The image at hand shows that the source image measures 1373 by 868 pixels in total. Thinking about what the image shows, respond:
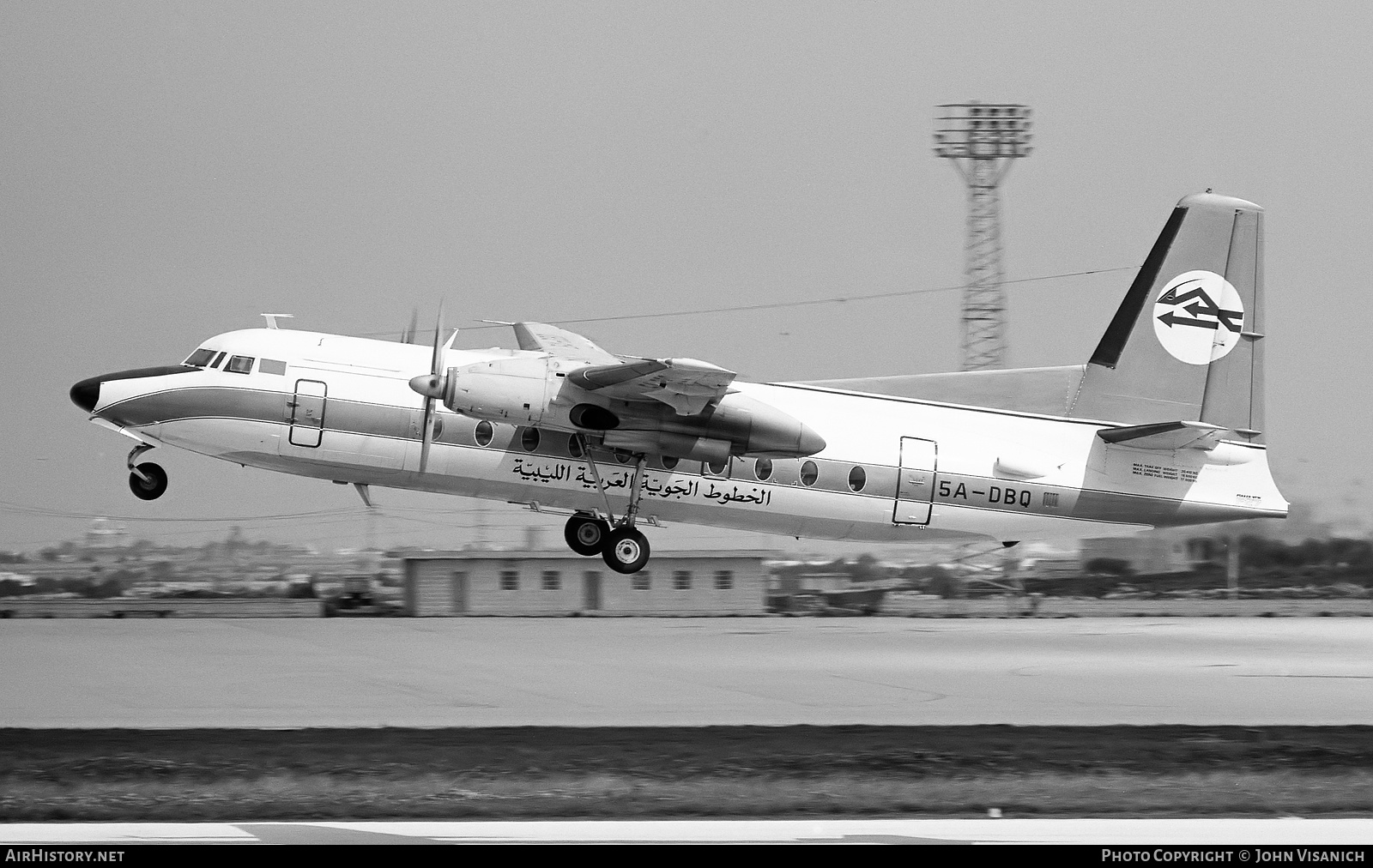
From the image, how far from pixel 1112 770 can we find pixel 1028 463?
635 centimetres

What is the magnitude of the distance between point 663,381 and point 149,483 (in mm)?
7904

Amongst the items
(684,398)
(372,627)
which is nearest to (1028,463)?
(684,398)

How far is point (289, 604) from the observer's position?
38.7 metres

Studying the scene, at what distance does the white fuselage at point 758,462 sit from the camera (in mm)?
20094

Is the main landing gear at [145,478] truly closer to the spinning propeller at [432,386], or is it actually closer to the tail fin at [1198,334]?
the spinning propeller at [432,386]

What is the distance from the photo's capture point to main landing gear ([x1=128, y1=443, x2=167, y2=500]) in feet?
68.7

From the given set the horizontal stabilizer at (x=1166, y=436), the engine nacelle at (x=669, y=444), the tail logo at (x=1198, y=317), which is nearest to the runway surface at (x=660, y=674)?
the engine nacelle at (x=669, y=444)

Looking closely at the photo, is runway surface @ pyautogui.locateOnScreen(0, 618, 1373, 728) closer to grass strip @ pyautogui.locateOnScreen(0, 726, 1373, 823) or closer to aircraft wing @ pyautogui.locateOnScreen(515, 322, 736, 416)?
grass strip @ pyautogui.locateOnScreen(0, 726, 1373, 823)

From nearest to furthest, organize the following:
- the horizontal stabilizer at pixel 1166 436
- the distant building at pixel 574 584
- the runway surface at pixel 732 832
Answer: the runway surface at pixel 732 832, the horizontal stabilizer at pixel 1166 436, the distant building at pixel 574 584

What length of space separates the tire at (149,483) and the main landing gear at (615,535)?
603cm

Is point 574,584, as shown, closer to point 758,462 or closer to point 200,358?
point 758,462

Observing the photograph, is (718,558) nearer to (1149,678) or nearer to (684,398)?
(1149,678)

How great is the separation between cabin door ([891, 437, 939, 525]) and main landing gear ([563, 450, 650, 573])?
386 cm

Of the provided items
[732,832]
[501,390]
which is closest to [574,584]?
[501,390]
